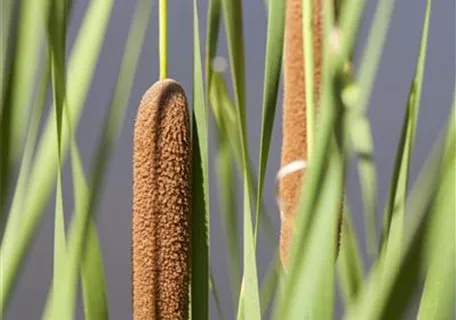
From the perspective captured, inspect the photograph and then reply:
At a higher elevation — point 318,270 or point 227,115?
point 227,115

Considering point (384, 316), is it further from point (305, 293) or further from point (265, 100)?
point (265, 100)

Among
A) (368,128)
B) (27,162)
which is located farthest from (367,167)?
(27,162)

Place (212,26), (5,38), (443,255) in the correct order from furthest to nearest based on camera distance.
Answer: (212,26)
(5,38)
(443,255)

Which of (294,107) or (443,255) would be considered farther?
(294,107)

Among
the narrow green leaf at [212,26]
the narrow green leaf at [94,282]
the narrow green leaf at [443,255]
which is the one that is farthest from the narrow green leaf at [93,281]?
the narrow green leaf at [443,255]

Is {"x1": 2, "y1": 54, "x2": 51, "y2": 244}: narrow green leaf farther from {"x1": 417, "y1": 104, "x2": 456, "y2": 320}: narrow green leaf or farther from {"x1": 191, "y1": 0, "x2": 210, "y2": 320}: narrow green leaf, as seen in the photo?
{"x1": 417, "y1": 104, "x2": 456, "y2": 320}: narrow green leaf

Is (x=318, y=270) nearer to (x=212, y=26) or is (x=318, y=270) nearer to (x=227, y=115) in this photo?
(x=212, y=26)

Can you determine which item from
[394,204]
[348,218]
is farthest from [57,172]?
[348,218]
